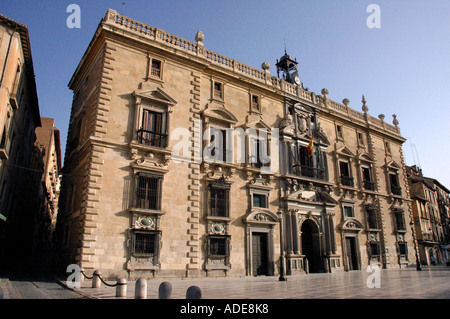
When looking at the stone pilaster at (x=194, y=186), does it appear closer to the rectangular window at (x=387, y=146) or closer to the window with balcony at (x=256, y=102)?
the window with balcony at (x=256, y=102)

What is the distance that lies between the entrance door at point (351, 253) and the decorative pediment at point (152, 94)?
57.5ft

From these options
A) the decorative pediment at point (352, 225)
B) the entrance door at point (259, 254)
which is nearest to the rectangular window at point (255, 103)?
the entrance door at point (259, 254)

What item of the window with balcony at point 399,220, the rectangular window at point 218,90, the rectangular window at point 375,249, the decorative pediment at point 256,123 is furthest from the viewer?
the window with balcony at point 399,220

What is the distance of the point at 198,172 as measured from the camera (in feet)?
61.0

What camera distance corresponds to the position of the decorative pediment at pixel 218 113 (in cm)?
2008

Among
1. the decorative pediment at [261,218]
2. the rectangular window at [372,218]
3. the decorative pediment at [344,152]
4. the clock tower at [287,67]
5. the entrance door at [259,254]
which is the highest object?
the clock tower at [287,67]

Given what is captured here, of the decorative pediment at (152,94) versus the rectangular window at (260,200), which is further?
the rectangular window at (260,200)

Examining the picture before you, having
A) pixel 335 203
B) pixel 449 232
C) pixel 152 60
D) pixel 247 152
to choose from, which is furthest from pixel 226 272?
pixel 449 232

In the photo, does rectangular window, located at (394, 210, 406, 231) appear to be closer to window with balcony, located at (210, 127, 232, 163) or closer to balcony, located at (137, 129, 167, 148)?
window with balcony, located at (210, 127, 232, 163)

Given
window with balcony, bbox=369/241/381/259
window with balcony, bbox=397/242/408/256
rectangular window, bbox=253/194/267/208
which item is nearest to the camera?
rectangular window, bbox=253/194/267/208

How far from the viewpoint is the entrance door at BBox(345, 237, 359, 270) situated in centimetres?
2536

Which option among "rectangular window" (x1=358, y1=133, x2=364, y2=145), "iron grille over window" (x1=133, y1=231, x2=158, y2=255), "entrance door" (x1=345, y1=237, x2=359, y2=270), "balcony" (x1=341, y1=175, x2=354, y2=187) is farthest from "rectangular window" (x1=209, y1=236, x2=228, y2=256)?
"rectangular window" (x1=358, y1=133, x2=364, y2=145)

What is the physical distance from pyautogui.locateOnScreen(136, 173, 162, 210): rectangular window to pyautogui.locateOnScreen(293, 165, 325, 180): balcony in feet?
35.3
